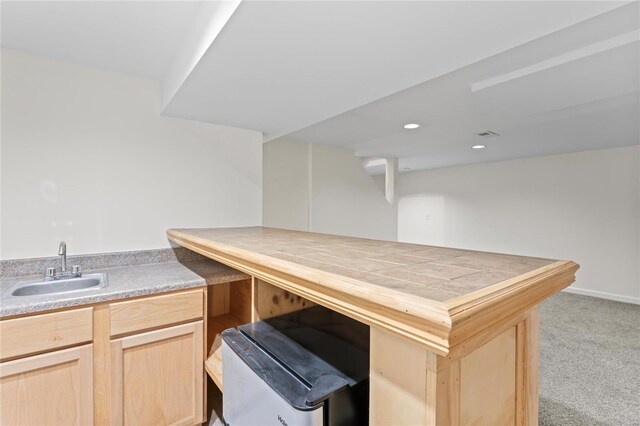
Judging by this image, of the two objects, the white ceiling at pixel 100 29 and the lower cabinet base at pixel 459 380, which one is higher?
the white ceiling at pixel 100 29

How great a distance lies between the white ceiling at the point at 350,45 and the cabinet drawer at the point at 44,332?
1288mm

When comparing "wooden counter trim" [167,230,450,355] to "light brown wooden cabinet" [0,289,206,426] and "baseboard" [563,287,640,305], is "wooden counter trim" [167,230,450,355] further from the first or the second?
"baseboard" [563,287,640,305]

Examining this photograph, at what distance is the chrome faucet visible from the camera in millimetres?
1655

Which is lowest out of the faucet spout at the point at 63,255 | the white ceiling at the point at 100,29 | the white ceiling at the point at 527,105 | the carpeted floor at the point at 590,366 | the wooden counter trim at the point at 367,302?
the carpeted floor at the point at 590,366

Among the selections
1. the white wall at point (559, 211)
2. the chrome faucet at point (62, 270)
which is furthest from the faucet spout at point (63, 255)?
the white wall at point (559, 211)

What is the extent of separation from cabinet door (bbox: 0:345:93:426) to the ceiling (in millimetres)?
1463

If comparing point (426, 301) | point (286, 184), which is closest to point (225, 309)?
point (286, 184)

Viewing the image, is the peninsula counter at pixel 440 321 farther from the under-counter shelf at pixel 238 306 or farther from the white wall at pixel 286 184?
the white wall at pixel 286 184

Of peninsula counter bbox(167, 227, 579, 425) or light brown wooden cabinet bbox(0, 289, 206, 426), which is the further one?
light brown wooden cabinet bbox(0, 289, 206, 426)

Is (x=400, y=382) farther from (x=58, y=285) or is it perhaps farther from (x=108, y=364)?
(x=58, y=285)

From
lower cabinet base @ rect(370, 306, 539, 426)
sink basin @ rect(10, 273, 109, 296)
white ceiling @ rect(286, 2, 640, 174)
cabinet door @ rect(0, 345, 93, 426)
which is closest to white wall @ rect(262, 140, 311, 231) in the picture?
white ceiling @ rect(286, 2, 640, 174)

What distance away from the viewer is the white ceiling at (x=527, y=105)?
1.44 meters

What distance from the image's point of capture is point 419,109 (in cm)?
241

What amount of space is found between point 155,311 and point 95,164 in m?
1.10
